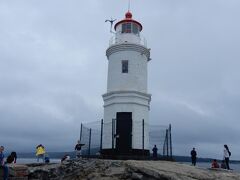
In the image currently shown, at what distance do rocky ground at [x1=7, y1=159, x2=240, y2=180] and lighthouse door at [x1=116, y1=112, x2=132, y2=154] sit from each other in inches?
137

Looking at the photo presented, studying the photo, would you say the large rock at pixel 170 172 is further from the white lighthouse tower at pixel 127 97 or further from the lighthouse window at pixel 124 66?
the lighthouse window at pixel 124 66

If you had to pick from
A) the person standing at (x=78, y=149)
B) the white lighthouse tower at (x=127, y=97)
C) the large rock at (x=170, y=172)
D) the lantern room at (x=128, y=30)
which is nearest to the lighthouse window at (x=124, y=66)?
the white lighthouse tower at (x=127, y=97)

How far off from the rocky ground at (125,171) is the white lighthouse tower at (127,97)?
10.6 feet

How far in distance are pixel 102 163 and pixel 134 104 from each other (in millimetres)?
5464

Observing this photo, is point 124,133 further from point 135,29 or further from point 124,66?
point 135,29

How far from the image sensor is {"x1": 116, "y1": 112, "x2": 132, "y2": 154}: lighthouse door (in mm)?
17875

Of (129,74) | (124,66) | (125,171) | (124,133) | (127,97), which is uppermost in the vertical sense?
(124,66)

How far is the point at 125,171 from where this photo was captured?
41.0 feet

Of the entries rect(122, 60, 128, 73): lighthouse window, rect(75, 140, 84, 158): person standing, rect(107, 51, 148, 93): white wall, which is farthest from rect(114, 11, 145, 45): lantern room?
rect(75, 140, 84, 158): person standing

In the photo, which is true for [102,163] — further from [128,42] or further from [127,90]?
[128,42]

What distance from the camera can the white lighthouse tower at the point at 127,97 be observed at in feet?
59.2

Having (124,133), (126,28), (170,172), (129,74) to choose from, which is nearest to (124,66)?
(129,74)

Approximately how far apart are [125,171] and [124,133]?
5.61 meters

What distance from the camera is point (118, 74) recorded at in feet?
62.6
